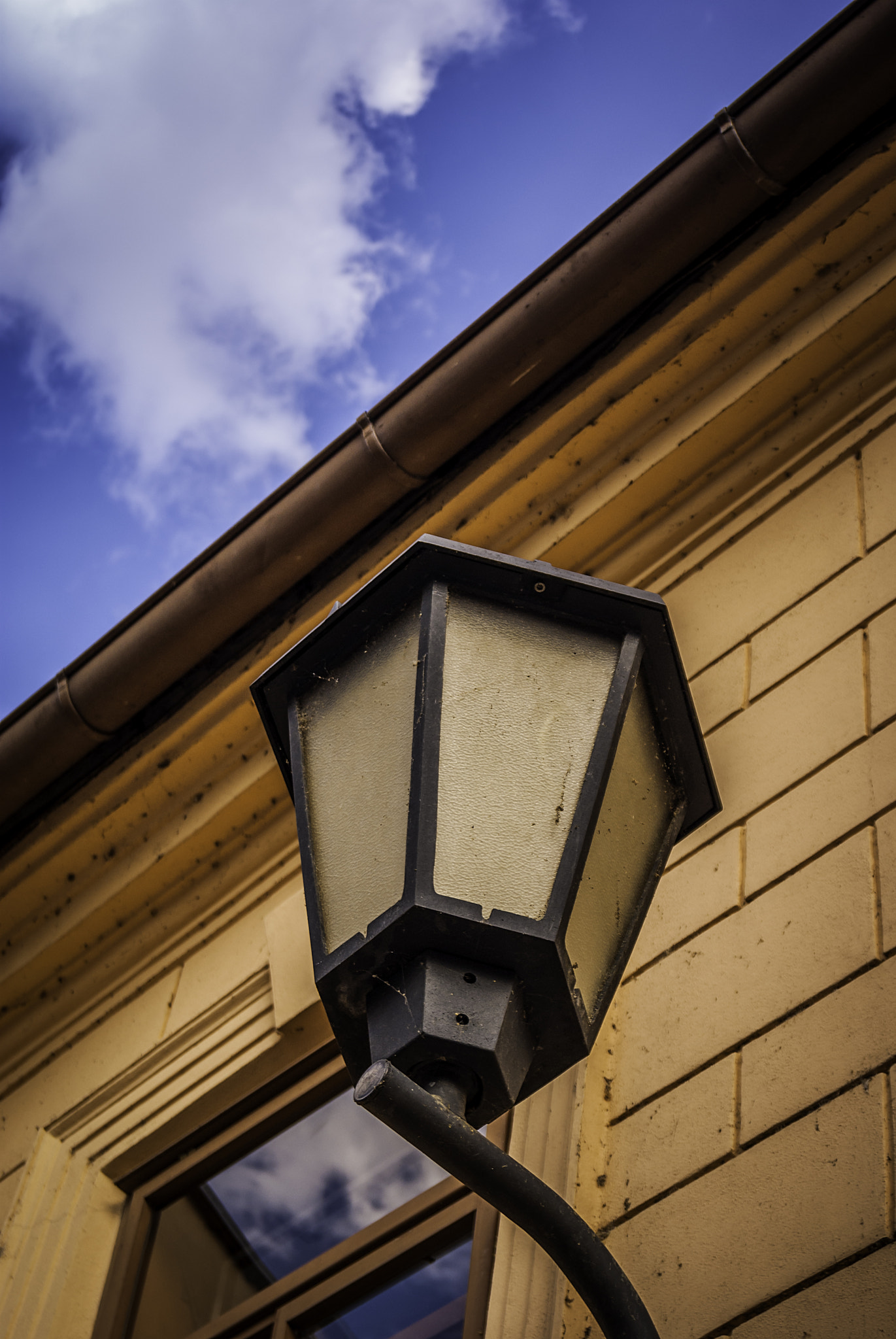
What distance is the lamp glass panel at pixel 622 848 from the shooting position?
1.58 metres

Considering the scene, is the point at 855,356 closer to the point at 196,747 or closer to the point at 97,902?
the point at 196,747

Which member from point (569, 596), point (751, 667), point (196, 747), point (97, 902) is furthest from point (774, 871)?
point (97, 902)

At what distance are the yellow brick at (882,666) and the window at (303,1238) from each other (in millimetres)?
1228

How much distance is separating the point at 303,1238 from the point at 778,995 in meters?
1.56

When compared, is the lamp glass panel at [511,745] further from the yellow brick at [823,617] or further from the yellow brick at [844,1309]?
the yellow brick at [823,617]

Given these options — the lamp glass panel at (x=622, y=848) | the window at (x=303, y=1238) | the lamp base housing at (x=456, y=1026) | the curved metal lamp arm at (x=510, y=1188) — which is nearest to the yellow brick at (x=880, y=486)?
the lamp glass panel at (x=622, y=848)

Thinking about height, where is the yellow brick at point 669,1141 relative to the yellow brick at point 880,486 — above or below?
below

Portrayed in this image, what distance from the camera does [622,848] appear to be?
1680mm

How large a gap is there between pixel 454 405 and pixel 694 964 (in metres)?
1.95

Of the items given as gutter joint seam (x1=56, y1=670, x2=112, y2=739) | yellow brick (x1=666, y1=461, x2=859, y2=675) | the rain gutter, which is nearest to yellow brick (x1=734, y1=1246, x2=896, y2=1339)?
yellow brick (x1=666, y1=461, x2=859, y2=675)

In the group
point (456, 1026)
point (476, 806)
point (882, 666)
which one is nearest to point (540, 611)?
point (476, 806)

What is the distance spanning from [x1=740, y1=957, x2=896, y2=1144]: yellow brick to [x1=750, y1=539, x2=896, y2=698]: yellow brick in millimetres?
876

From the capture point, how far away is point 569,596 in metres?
1.79

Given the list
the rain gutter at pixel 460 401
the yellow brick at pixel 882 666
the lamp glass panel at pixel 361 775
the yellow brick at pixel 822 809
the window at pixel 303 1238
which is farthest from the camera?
the rain gutter at pixel 460 401
